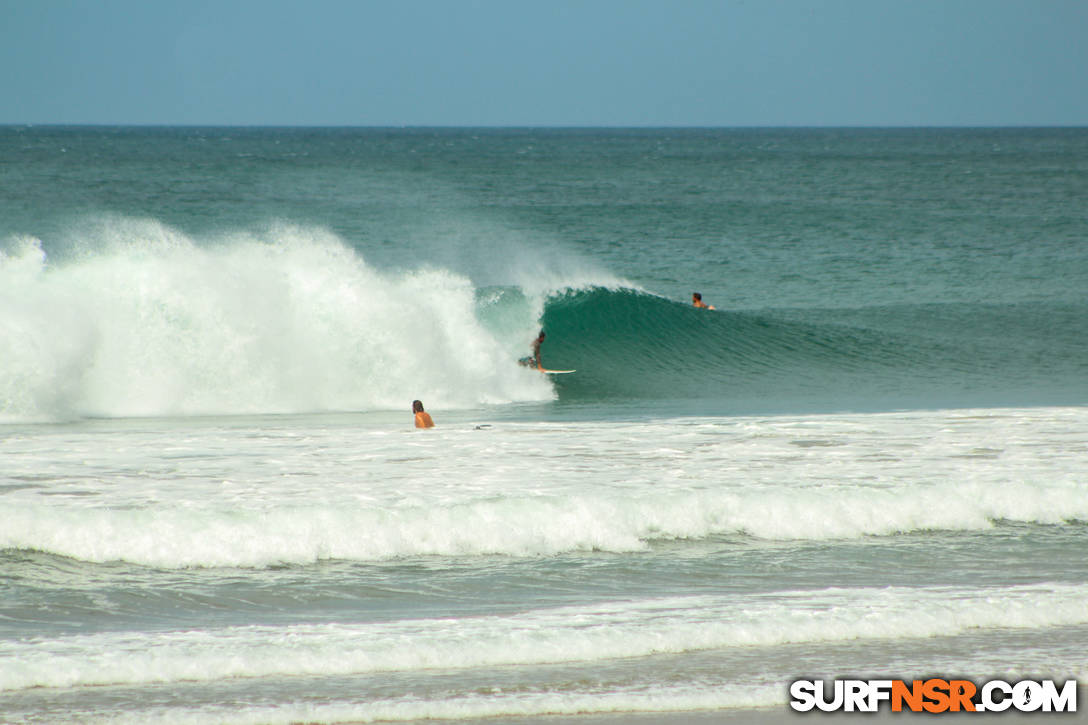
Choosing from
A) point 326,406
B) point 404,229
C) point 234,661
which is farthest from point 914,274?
point 234,661

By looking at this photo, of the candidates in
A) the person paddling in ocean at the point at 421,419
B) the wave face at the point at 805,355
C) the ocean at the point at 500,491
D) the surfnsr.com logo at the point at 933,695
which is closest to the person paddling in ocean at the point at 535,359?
the ocean at the point at 500,491

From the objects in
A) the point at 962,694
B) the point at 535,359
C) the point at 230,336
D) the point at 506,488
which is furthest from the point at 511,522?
the point at 535,359

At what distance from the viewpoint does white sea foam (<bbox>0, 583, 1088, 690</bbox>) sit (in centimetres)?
548

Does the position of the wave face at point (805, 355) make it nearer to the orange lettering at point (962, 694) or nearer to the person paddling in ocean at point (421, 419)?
the person paddling in ocean at point (421, 419)

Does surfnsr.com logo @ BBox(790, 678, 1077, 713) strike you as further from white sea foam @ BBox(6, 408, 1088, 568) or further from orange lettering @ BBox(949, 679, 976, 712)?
white sea foam @ BBox(6, 408, 1088, 568)

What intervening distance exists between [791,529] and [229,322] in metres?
9.89

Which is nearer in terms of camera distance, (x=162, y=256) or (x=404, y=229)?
(x=162, y=256)

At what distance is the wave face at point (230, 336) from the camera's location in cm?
1446

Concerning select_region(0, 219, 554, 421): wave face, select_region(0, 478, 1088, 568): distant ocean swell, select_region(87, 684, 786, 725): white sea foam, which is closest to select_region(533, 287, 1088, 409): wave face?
select_region(0, 219, 554, 421): wave face

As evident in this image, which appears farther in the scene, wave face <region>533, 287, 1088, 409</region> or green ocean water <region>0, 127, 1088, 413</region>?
green ocean water <region>0, 127, 1088, 413</region>

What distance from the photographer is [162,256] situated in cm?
1742

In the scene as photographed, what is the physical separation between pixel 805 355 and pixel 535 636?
601 inches

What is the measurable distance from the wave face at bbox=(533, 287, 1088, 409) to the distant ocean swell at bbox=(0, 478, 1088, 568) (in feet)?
22.0

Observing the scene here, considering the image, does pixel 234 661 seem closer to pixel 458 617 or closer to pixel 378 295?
pixel 458 617
